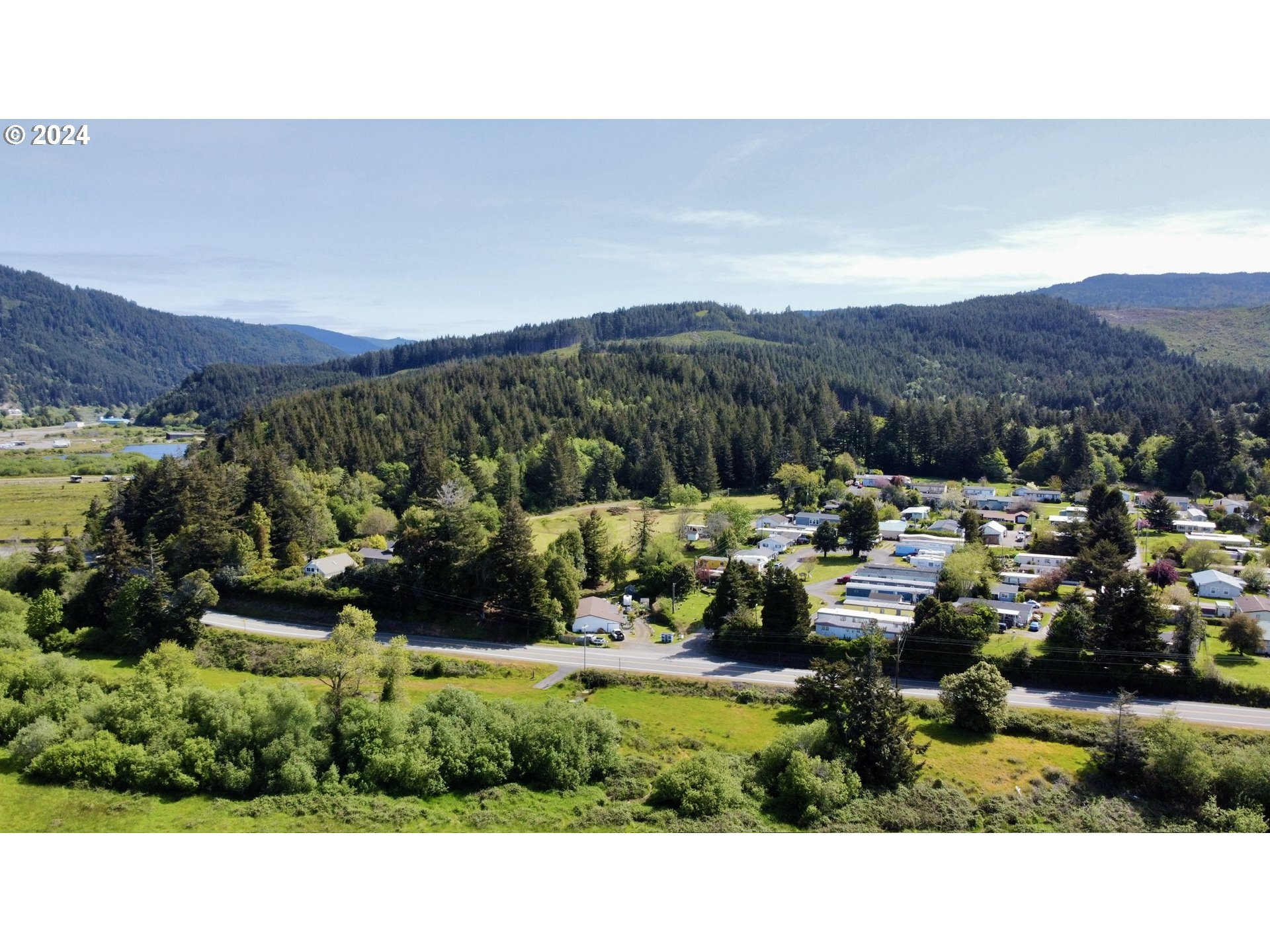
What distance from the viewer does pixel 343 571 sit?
145 feet

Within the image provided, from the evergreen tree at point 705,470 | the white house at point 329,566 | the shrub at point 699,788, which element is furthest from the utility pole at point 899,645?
the evergreen tree at point 705,470

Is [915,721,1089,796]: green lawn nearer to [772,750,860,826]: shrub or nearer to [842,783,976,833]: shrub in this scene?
[842,783,976,833]: shrub

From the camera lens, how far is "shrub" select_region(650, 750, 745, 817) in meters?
20.6

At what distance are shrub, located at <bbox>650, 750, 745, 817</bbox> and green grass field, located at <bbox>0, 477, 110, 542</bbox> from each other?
58.3 metres

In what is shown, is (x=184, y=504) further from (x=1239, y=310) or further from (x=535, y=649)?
(x=1239, y=310)

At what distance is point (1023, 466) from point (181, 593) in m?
83.4

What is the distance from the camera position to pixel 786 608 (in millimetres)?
35344

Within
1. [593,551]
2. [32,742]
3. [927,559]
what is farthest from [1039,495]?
[32,742]

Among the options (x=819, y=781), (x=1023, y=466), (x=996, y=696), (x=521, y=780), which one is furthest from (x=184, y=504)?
(x=1023, y=466)

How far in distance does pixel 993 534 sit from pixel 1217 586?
15.6 meters

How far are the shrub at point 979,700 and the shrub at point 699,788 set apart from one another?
35.2 feet

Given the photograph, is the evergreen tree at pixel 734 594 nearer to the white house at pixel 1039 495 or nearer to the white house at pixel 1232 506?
the white house at pixel 1039 495

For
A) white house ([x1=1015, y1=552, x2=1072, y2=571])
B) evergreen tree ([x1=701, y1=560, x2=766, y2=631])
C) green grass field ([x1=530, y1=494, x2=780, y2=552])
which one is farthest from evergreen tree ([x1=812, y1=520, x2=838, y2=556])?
evergreen tree ([x1=701, y1=560, x2=766, y2=631])

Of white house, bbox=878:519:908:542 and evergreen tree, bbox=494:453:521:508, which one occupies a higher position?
evergreen tree, bbox=494:453:521:508
